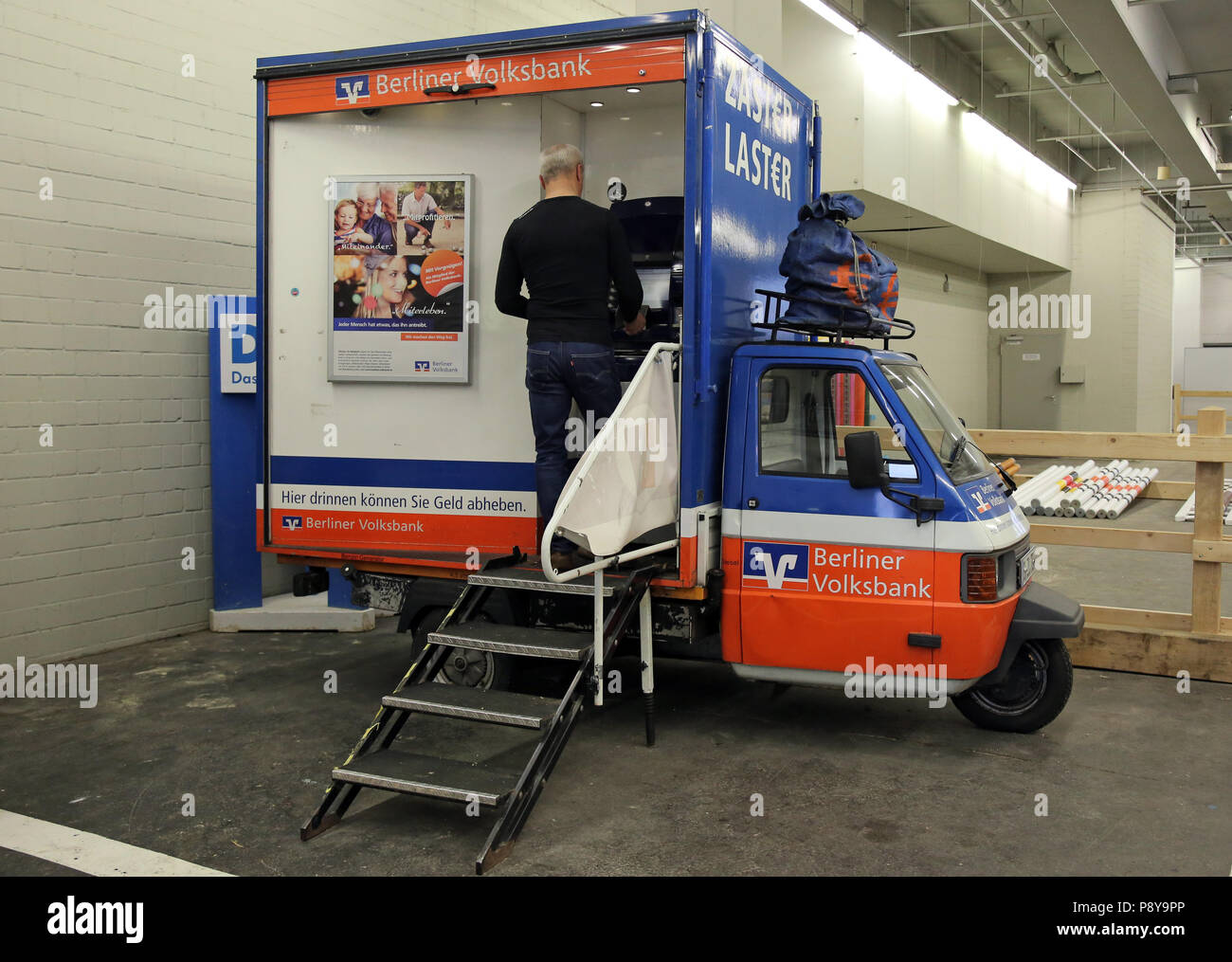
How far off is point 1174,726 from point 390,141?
16.4ft

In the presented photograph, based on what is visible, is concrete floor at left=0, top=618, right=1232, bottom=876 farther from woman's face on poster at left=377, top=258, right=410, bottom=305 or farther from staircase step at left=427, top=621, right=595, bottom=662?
woman's face on poster at left=377, top=258, right=410, bottom=305

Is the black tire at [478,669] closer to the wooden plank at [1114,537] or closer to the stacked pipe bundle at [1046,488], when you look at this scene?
the wooden plank at [1114,537]

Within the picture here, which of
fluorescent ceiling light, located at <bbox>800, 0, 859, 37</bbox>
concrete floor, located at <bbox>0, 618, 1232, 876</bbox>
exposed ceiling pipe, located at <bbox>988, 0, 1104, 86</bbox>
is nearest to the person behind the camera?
concrete floor, located at <bbox>0, 618, 1232, 876</bbox>

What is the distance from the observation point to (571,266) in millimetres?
5098

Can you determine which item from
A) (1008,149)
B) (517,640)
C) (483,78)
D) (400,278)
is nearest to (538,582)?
(517,640)

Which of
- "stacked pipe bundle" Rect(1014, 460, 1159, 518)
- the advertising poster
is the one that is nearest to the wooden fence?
the advertising poster

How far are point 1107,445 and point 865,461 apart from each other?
2501 mm

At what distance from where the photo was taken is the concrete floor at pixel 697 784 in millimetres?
3926

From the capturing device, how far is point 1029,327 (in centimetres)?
2295

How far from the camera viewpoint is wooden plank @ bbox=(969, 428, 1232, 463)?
608cm

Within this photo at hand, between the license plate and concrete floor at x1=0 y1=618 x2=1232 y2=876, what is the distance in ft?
2.56

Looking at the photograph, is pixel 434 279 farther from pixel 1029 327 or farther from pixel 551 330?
pixel 1029 327

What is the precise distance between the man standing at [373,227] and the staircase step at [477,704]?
228 centimetres

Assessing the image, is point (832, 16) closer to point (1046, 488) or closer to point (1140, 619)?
point (1046, 488)
